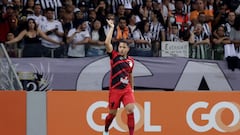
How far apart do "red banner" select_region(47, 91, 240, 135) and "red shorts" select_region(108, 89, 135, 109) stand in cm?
160

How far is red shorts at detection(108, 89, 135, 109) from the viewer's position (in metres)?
12.4

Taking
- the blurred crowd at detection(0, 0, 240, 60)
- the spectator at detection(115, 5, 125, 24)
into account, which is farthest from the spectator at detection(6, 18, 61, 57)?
the spectator at detection(115, 5, 125, 24)

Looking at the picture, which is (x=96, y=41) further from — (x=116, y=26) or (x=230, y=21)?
(x=230, y=21)

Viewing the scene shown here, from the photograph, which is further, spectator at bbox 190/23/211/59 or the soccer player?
spectator at bbox 190/23/211/59

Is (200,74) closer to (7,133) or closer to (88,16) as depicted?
(88,16)

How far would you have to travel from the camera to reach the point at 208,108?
46.8 ft

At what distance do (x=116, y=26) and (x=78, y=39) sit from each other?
111 cm

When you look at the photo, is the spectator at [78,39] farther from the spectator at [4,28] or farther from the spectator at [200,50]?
the spectator at [200,50]

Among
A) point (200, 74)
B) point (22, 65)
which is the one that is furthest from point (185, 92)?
point (22, 65)

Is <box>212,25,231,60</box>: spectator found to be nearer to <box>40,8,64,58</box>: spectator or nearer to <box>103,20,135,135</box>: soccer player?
<box>40,8,64,58</box>: spectator

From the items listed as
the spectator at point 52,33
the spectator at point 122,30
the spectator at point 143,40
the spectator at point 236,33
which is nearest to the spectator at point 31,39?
the spectator at point 52,33

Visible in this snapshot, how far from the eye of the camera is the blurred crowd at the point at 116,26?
625 inches

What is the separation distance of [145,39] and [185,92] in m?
2.64

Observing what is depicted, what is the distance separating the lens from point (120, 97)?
40.8ft
